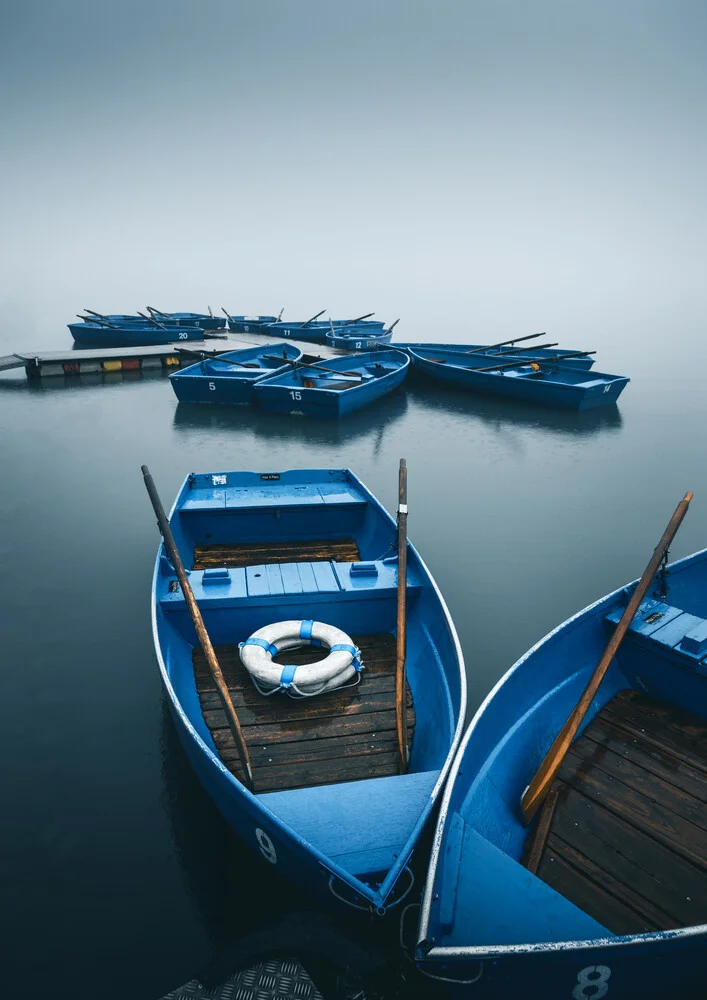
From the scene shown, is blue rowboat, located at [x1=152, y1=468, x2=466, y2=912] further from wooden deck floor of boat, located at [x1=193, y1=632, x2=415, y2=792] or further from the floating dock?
the floating dock

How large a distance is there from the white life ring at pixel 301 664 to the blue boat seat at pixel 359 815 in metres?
1.51

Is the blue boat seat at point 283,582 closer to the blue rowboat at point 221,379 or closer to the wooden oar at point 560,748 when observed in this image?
the wooden oar at point 560,748

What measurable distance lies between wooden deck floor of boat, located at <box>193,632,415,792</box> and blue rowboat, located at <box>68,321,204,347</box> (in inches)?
1217

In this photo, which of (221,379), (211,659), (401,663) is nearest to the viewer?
(211,659)

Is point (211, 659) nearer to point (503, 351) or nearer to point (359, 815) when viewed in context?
point (359, 815)

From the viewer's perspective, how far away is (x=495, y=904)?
3910 millimetres

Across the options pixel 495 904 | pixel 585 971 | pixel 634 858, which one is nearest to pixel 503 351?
pixel 634 858

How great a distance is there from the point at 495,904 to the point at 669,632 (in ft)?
13.0

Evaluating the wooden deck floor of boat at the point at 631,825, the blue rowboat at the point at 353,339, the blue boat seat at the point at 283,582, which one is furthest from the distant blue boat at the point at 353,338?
the wooden deck floor of boat at the point at 631,825

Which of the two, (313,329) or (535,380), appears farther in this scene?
(313,329)

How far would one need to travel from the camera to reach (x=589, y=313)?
68000 mm

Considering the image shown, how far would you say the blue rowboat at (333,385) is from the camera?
22000 millimetres

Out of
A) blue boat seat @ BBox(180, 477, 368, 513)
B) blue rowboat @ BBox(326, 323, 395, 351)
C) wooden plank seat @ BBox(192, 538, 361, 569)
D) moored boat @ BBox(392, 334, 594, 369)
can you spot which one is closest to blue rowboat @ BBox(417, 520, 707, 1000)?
wooden plank seat @ BBox(192, 538, 361, 569)

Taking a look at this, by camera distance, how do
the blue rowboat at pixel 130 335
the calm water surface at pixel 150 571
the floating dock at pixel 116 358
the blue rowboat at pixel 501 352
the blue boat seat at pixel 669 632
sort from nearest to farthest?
the calm water surface at pixel 150 571 → the blue boat seat at pixel 669 632 → the floating dock at pixel 116 358 → the blue rowboat at pixel 501 352 → the blue rowboat at pixel 130 335
